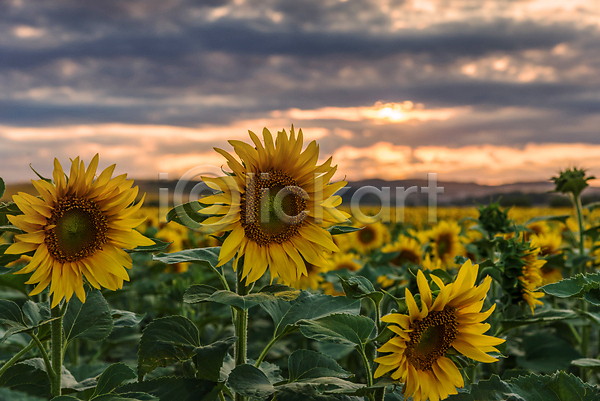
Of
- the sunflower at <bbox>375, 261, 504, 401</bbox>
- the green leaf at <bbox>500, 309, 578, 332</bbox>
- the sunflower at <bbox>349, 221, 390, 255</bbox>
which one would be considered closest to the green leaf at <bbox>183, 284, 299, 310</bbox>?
the sunflower at <bbox>375, 261, 504, 401</bbox>

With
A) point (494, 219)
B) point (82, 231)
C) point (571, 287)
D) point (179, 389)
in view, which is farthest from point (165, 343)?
point (494, 219)

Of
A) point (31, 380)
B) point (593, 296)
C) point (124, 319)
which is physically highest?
point (593, 296)

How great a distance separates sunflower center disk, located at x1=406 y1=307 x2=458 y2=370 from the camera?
164cm

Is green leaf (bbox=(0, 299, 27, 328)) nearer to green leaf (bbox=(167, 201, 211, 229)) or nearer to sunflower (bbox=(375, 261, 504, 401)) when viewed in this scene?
green leaf (bbox=(167, 201, 211, 229))

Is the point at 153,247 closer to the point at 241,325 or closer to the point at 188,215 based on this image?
the point at 188,215

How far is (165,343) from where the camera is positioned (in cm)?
166

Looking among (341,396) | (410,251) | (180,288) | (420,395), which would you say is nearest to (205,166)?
(341,396)

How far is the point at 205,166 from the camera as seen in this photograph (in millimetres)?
1729

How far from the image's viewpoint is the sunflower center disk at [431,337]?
1.64 meters

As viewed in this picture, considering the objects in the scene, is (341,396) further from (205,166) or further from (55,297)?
A: (55,297)

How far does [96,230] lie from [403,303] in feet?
3.78

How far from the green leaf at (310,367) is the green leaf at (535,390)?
0.41 m

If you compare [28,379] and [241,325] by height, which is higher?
[241,325]

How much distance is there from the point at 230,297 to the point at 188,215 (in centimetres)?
32
